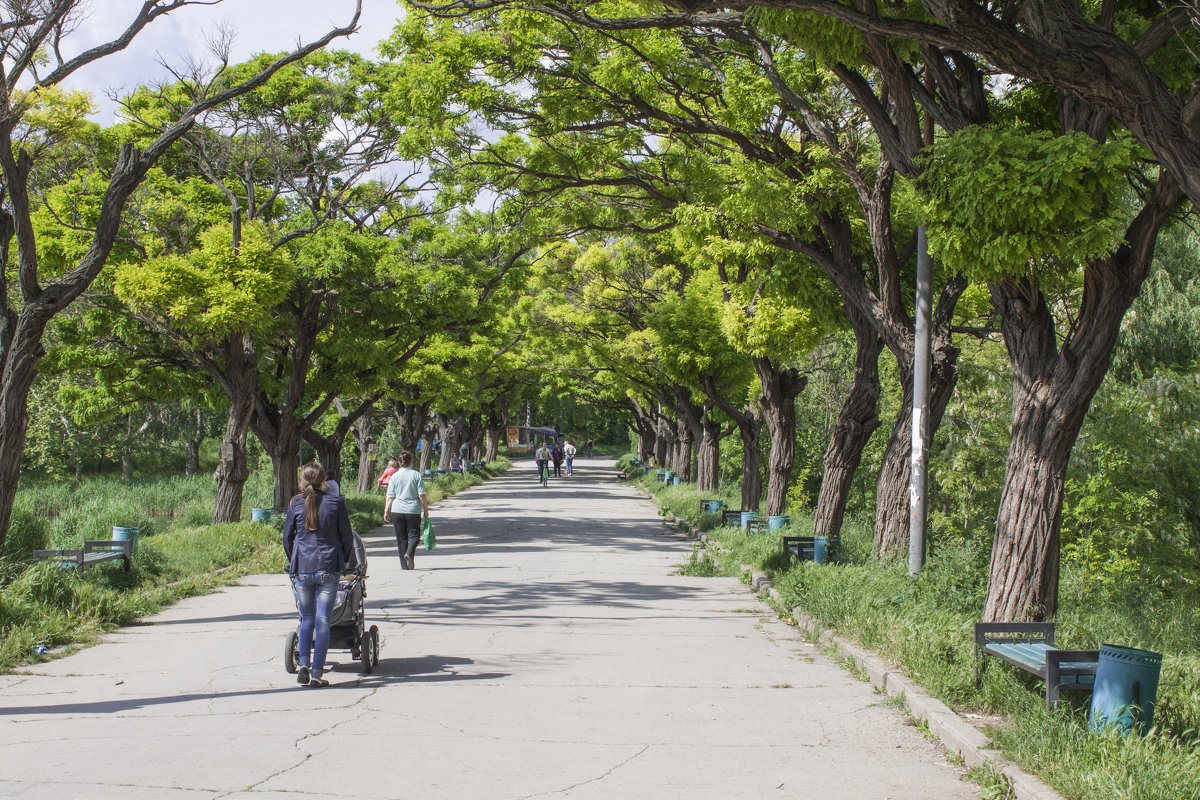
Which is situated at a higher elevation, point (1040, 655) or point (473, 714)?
point (1040, 655)

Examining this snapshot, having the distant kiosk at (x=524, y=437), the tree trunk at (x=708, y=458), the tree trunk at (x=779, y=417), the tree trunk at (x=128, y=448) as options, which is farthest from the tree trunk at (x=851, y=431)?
the distant kiosk at (x=524, y=437)

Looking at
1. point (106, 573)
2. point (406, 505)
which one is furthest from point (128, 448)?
point (106, 573)

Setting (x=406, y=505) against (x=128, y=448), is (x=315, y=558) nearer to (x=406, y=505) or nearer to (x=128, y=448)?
(x=406, y=505)

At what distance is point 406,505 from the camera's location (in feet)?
46.4

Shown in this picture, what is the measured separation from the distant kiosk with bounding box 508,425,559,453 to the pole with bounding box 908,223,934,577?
77.4 meters

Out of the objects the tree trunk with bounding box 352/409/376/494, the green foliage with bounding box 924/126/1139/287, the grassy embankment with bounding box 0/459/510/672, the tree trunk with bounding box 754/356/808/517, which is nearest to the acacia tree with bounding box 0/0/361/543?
the grassy embankment with bounding box 0/459/510/672

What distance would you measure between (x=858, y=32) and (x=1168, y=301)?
15.8 metres

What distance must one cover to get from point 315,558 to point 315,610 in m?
0.40

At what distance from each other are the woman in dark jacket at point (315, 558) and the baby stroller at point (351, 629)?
0.11m

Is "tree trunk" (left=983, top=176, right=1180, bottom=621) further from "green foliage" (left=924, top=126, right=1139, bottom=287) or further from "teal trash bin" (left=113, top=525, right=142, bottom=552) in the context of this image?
"teal trash bin" (left=113, top=525, right=142, bottom=552)

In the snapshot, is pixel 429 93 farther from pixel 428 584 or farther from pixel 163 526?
pixel 163 526

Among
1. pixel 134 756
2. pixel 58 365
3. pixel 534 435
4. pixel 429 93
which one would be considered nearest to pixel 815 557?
pixel 429 93

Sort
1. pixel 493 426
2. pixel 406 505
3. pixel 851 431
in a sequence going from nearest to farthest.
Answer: pixel 851 431 < pixel 406 505 < pixel 493 426

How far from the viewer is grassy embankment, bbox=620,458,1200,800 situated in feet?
15.6
